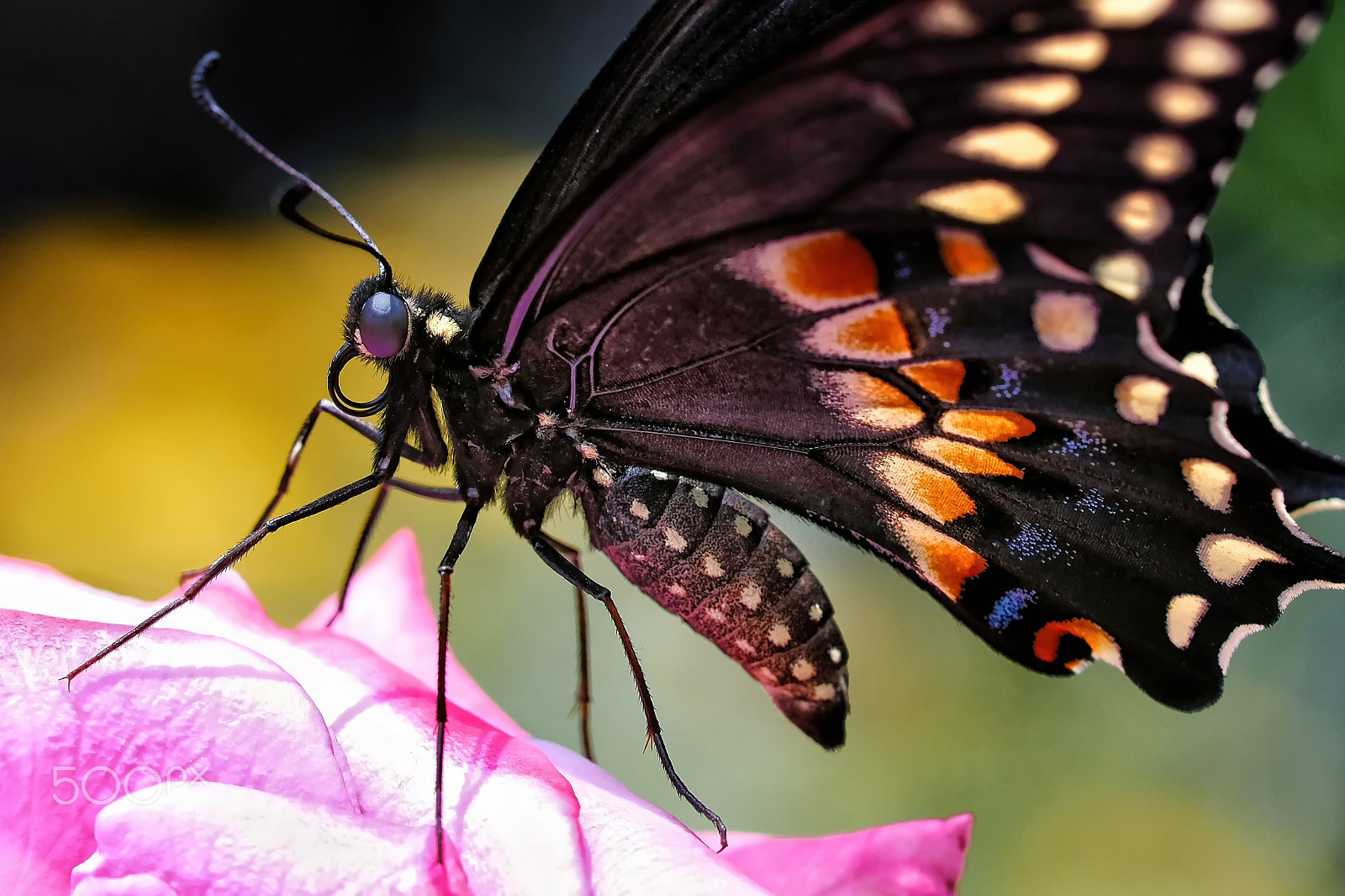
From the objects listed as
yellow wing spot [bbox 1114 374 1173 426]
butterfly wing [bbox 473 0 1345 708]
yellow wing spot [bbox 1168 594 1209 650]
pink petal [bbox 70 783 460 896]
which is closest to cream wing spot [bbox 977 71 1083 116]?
butterfly wing [bbox 473 0 1345 708]

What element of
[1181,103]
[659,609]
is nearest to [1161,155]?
[1181,103]

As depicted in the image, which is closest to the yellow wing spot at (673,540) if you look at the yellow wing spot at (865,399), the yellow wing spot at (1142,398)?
the yellow wing spot at (865,399)

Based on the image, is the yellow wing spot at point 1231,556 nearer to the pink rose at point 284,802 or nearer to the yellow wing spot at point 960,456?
the yellow wing spot at point 960,456

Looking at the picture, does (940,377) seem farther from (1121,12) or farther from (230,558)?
(230,558)

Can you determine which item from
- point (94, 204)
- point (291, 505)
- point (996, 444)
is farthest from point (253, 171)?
point (996, 444)

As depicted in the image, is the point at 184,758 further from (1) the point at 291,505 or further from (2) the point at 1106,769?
(1) the point at 291,505

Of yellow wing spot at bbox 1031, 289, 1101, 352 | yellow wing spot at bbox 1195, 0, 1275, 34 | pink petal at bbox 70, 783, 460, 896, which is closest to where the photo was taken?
pink petal at bbox 70, 783, 460, 896

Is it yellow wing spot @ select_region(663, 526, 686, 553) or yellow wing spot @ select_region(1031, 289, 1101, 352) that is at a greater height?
yellow wing spot @ select_region(1031, 289, 1101, 352)

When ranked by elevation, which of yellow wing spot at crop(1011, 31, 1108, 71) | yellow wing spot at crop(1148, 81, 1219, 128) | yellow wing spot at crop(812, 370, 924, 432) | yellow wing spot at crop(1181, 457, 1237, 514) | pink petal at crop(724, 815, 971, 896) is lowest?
yellow wing spot at crop(1181, 457, 1237, 514)

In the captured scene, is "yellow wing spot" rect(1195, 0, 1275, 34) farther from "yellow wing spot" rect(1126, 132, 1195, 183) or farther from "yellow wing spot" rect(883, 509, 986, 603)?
"yellow wing spot" rect(883, 509, 986, 603)
